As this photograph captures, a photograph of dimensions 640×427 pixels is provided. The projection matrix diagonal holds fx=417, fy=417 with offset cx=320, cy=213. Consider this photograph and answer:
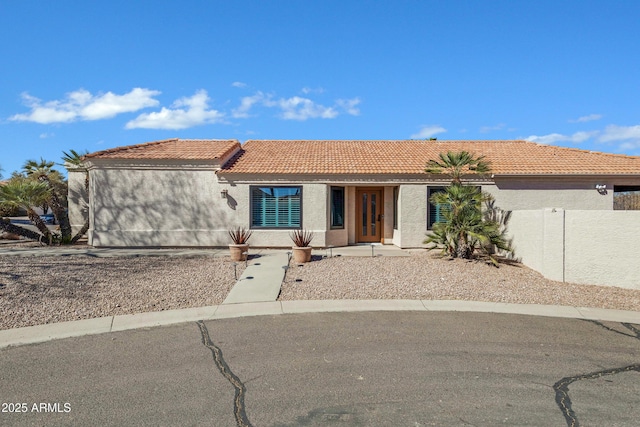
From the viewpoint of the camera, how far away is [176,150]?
1769 centimetres

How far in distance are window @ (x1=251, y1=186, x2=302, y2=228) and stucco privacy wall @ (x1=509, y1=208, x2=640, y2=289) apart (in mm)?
8519

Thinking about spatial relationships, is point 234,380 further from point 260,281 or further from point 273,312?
point 260,281

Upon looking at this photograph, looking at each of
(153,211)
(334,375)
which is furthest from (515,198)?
(153,211)

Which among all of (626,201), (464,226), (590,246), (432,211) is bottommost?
(590,246)

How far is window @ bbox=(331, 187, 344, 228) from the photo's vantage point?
16656 millimetres

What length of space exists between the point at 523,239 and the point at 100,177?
1531 centimetres

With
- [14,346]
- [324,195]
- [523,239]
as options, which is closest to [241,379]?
[14,346]

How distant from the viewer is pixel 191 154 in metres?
16.9

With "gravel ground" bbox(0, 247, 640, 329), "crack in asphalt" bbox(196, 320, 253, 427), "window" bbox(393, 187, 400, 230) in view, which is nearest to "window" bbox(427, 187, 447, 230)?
"window" bbox(393, 187, 400, 230)

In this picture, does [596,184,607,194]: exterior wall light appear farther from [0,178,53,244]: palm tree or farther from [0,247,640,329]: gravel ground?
[0,178,53,244]: palm tree

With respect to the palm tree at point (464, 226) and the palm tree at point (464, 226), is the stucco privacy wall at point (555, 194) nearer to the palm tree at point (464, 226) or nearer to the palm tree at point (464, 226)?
the palm tree at point (464, 226)

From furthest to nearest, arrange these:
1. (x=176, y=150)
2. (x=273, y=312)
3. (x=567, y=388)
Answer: (x=176, y=150) < (x=273, y=312) < (x=567, y=388)

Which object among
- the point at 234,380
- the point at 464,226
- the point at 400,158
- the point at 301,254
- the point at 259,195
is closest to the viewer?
the point at 234,380

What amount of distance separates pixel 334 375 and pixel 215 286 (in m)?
5.58
